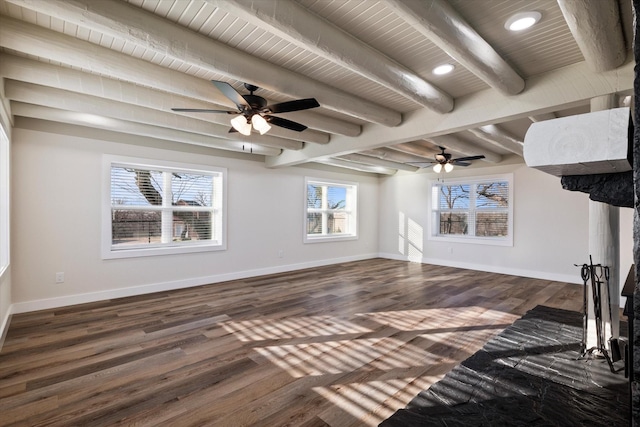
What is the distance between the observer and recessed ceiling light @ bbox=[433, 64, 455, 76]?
280cm

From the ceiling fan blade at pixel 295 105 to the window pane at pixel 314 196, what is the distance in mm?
4365

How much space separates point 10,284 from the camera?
12.5ft

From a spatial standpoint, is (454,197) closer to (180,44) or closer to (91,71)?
(180,44)

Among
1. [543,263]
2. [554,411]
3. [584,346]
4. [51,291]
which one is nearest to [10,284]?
[51,291]

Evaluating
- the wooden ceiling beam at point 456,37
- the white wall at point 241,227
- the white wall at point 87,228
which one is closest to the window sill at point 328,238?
the white wall at point 241,227

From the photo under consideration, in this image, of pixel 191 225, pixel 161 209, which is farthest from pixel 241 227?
pixel 161 209

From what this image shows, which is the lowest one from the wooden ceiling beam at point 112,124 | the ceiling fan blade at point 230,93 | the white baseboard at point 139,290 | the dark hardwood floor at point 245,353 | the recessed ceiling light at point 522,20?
the dark hardwood floor at point 245,353

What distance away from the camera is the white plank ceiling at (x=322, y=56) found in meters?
1.99

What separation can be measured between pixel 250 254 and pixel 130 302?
2255 millimetres

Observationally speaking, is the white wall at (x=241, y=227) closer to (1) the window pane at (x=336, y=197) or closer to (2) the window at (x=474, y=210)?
(2) the window at (x=474, y=210)

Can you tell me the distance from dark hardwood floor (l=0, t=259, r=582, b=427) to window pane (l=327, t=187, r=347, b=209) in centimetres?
317

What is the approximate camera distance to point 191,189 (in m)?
5.47

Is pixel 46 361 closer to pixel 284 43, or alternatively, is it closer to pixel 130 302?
pixel 130 302

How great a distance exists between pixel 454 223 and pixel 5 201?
7.87 metres
